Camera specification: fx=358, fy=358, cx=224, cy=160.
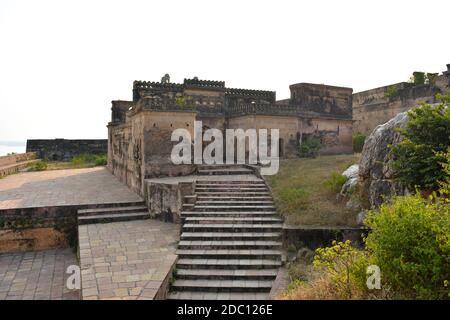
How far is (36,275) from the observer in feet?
28.1

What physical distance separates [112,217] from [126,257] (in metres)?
3.33

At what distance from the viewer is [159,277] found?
6.62 meters

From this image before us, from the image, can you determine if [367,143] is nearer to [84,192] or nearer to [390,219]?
[390,219]

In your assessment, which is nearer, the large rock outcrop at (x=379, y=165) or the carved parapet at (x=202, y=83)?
the large rock outcrop at (x=379, y=165)

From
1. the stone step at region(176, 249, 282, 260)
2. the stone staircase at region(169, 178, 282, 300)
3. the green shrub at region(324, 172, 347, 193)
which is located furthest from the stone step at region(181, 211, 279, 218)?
the green shrub at region(324, 172, 347, 193)

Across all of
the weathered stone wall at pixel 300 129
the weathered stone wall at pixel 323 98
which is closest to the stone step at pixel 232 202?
the weathered stone wall at pixel 300 129

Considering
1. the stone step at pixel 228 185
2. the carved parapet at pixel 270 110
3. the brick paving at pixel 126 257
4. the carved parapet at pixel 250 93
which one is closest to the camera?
the brick paving at pixel 126 257

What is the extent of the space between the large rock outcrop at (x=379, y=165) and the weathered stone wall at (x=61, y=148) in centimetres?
2550

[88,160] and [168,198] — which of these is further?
[88,160]

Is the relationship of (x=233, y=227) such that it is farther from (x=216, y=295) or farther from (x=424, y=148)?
(x=424, y=148)

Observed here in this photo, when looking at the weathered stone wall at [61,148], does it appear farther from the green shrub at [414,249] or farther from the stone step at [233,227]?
the green shrub at [414,249]

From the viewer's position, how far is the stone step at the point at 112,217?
10.5 m

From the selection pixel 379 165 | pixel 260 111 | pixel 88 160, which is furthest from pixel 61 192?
pixel 88 160

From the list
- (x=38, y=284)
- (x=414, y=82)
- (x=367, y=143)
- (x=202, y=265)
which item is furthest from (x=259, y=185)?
(x=414, y=82)
